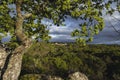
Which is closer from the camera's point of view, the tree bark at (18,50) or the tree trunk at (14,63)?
the tree bark at (18,50)

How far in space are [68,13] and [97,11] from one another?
256cm

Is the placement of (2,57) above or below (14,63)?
below

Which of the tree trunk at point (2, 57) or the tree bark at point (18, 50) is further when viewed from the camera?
the tree trunk at point (2, 57)

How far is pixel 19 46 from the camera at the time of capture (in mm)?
31344

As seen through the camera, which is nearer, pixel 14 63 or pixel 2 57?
pixel 14 63

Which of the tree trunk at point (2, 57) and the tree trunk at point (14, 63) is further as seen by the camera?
the tree trunk at point (2, 57)

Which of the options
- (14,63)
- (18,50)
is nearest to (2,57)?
(14,63)

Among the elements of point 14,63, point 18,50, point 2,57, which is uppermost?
point 18,50

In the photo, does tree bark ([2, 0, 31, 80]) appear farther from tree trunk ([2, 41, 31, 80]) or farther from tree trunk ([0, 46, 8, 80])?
tree trunk ([0, 46, 8, 80])

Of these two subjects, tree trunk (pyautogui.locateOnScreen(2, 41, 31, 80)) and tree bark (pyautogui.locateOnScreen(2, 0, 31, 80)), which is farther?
tree trunk (pyautogui.locateOnScreen(2, 41, 31, 80))

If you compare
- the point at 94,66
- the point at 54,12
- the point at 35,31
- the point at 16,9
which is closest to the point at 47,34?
the point at 35,31

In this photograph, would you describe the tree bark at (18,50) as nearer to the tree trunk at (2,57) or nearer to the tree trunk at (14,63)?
the tree trunk at (14,63)

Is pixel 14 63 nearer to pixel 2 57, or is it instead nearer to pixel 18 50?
pixel 18 50

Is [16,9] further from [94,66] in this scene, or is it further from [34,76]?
[94,66]
